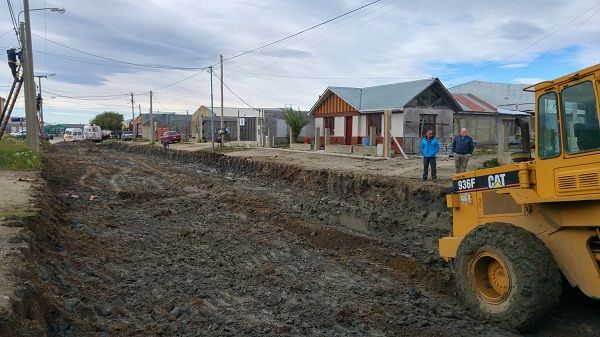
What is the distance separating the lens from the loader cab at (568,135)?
16.7 ft

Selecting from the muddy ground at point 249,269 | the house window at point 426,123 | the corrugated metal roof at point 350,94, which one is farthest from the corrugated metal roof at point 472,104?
the muddy ground at point 249,269

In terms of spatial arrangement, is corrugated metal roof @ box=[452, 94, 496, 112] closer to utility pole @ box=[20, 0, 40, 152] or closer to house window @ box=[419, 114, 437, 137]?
house window @ box=[419, 114, 437, 137]

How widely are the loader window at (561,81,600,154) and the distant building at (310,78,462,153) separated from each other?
21544 millimetres

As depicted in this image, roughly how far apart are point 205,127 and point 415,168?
4576 centimetres

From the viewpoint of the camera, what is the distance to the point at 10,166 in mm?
20594

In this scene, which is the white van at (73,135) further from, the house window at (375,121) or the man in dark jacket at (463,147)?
the man in dark jacket at (463,147)

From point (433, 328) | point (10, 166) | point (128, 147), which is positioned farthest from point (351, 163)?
point (128, 147)

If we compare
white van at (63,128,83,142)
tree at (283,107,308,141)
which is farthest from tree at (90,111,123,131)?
tree at (283,107,308,141)

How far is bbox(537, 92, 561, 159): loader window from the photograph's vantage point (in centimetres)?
558

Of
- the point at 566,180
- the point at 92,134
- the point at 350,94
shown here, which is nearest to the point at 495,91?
the point at 350,94

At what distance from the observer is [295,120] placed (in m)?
38.2

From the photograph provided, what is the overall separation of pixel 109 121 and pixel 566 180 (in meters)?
126

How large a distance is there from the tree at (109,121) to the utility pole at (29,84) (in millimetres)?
100151

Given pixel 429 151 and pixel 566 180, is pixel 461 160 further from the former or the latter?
pixel 566 180
